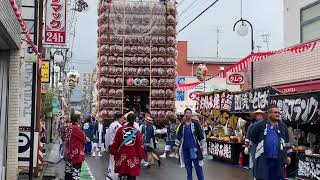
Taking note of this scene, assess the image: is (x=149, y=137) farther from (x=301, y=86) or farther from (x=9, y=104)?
(x=9, y=104)

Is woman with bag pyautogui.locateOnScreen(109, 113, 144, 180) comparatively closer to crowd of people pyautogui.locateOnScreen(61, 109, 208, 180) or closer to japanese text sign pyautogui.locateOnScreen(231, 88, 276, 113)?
crowd of people pyautogui.locateOnScreen(61, 109, 208, 180)

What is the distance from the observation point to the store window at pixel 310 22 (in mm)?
16922

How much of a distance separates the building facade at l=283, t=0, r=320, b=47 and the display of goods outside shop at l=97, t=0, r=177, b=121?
5030 millimetres

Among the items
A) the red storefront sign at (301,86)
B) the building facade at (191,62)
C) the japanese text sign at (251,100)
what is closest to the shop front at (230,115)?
the japanese text sign at (251,100)

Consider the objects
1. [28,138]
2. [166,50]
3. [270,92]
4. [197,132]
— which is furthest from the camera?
[166,50]

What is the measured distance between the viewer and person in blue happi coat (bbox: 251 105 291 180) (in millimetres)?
9453


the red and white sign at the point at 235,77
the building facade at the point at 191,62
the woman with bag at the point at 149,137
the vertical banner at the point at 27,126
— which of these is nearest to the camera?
the vertical banner at the point at 27,126

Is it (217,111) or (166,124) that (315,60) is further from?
(166,124)

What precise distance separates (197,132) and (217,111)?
30.7 feet

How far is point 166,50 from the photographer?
2234 centimetres

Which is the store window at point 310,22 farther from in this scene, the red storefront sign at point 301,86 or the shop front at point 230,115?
the shop front at point 230,115

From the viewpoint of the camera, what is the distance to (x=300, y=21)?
59.0 feet

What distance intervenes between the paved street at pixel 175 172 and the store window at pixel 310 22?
4770mm

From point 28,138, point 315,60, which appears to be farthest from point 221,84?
point 28,138
